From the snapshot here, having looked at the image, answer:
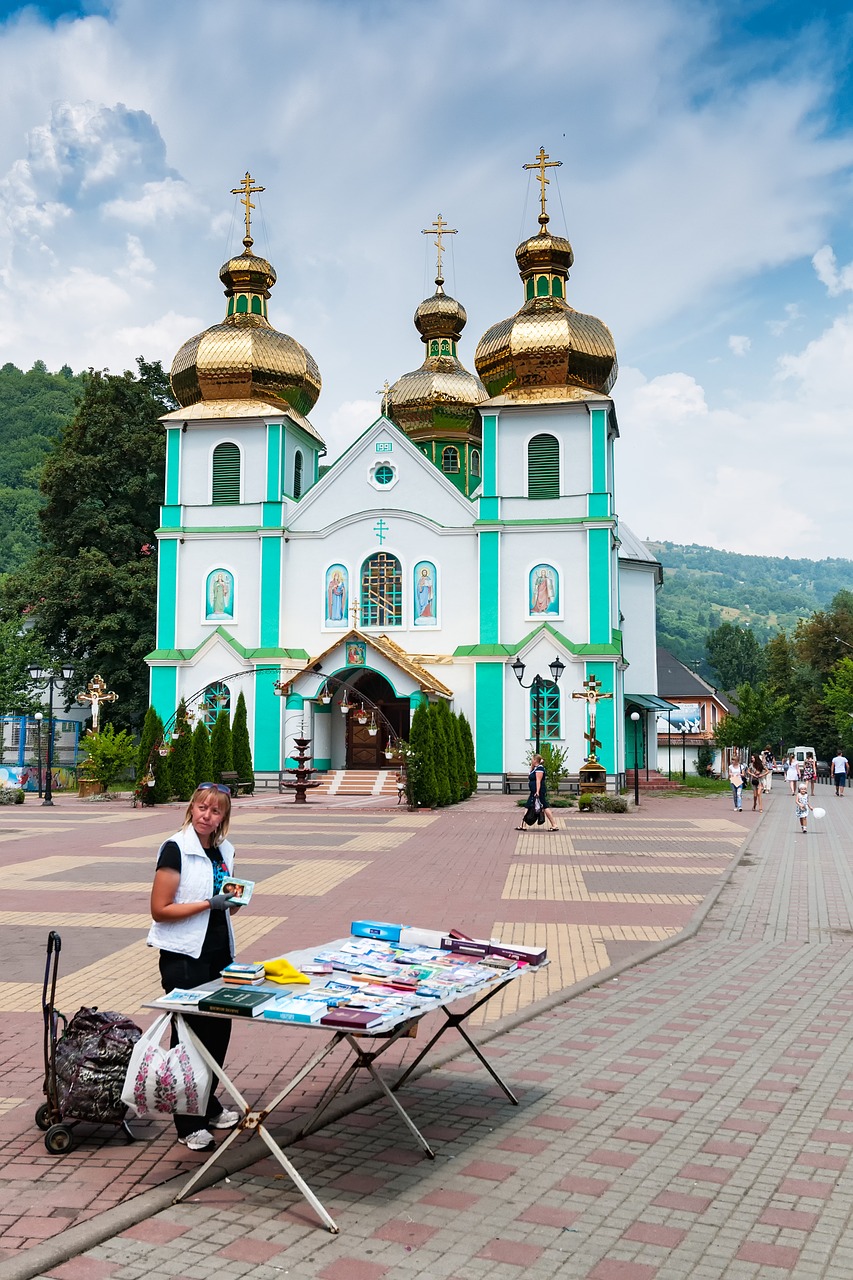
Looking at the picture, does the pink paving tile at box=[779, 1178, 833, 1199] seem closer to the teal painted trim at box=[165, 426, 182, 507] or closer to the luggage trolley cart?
the luggage trolley cart

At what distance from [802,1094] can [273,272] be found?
1410 inches

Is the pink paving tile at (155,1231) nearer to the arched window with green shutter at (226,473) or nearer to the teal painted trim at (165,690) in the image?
the teal painted trim at (165,690)

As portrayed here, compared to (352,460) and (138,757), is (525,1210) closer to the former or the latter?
(138,757)

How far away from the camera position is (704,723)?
69812 millimetres

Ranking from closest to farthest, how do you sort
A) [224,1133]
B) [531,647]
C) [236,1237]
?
1. [236,1237]
2. [224,1133]
3. [531,647]

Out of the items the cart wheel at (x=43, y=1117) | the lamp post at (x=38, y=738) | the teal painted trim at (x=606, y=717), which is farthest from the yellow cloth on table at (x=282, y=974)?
the lamp post at (x=38, y=738)

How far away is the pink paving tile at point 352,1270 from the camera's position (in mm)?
3865

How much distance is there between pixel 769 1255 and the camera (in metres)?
4.07

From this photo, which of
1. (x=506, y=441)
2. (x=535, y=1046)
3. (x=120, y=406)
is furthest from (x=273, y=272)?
(x=535, y=1046)

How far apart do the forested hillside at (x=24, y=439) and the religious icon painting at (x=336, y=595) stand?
34.0 meters

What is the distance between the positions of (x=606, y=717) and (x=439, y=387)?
15175mm

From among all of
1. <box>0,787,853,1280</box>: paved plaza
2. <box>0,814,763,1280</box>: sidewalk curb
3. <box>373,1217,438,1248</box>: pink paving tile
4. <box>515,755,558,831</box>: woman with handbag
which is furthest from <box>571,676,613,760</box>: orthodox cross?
<box>373,1217,438,1248</box>: pink paving tile

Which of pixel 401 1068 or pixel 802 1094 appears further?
pixel 401 1068

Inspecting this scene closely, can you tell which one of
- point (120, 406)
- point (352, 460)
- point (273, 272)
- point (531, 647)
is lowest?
point (531, 647)
